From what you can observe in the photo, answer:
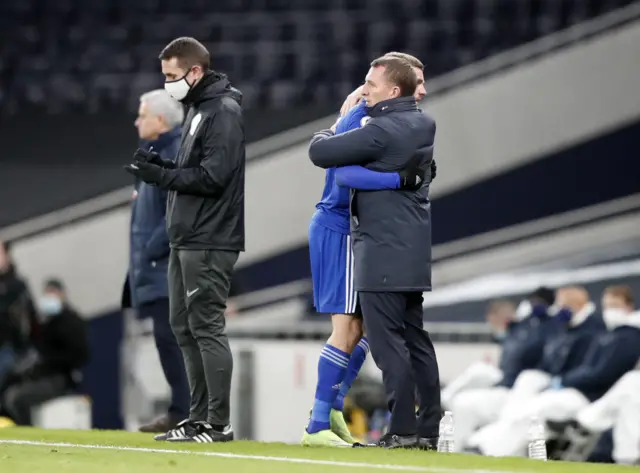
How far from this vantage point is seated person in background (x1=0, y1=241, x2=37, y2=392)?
11.8m

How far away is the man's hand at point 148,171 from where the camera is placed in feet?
19.0

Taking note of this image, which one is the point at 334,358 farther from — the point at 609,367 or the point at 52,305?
the point at 52,305

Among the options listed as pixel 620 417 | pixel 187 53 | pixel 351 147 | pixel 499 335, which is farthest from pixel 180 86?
pixel 499 335

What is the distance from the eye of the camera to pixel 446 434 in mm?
5730

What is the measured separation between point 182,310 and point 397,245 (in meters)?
0.99

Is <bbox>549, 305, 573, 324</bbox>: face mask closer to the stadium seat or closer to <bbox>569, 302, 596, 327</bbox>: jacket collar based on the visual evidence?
<bbox>569, 302, 596, 327</bbox>: jacket collar

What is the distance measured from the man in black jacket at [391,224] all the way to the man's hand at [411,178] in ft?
0.08

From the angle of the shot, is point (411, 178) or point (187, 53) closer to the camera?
point (411, 178)

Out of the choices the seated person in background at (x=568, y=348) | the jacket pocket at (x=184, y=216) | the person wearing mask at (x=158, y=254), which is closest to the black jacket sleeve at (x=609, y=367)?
the seated person in background at (x=568, y=348)

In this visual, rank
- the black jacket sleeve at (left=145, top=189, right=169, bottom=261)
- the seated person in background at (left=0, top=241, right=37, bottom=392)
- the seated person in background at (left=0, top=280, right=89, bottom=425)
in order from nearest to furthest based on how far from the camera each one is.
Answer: the black jacket sleeve at (left=145, top=189, right=169, bottom=261) < the seated person in background at (left=0, top=280, right=89, bottom=425) < the seated person in background at (left=0, top=241, right=37, bottom=392)

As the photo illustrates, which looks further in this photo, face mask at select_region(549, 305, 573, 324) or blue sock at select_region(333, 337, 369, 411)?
face mask at select_region(549, 305, 573, 324)

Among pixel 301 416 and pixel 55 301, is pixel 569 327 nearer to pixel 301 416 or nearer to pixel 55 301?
pixel 301 416

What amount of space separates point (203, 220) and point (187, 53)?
2.25ft

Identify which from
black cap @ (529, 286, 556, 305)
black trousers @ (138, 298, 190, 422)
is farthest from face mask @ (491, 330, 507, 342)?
black trousers @ (138, 298, 190, 422)
